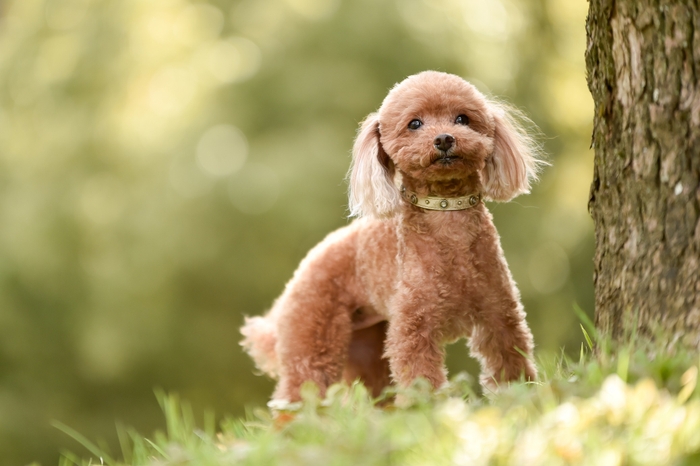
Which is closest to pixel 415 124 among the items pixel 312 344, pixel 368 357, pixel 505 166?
pixel 505 166

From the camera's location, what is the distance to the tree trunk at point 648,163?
233 cm

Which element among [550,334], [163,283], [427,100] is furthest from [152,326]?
[427,100]

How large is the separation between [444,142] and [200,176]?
5284 mm

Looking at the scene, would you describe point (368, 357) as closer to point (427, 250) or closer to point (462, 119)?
point (427, 250)

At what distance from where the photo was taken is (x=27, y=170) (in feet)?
29.3

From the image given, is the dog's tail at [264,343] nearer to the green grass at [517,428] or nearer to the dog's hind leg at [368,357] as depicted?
the dog's hind leg at [368,357]

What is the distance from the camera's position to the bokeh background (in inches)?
299

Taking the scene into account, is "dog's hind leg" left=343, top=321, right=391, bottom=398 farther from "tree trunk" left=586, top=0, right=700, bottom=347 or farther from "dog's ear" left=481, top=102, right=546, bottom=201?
"tree trunk" left=586, top=0, right=700, bottom=347

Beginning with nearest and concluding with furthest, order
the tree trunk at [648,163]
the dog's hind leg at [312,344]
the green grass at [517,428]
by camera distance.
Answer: the green grass at [517,428]
the tree trunk at [648,163]
the dog's hind leg at [312,344]

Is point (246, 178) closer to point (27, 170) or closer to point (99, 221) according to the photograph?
point (99, 221)

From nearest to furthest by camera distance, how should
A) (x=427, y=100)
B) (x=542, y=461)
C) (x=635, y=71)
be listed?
(x=542, y=461)
(x=635, y=71)
(x=427, y=100)

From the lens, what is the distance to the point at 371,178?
9.64 ft

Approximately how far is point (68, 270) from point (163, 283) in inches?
56.5

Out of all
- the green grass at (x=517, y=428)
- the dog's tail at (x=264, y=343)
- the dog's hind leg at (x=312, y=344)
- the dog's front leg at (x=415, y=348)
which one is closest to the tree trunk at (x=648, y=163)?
the green grass at (x=517, y=428)
